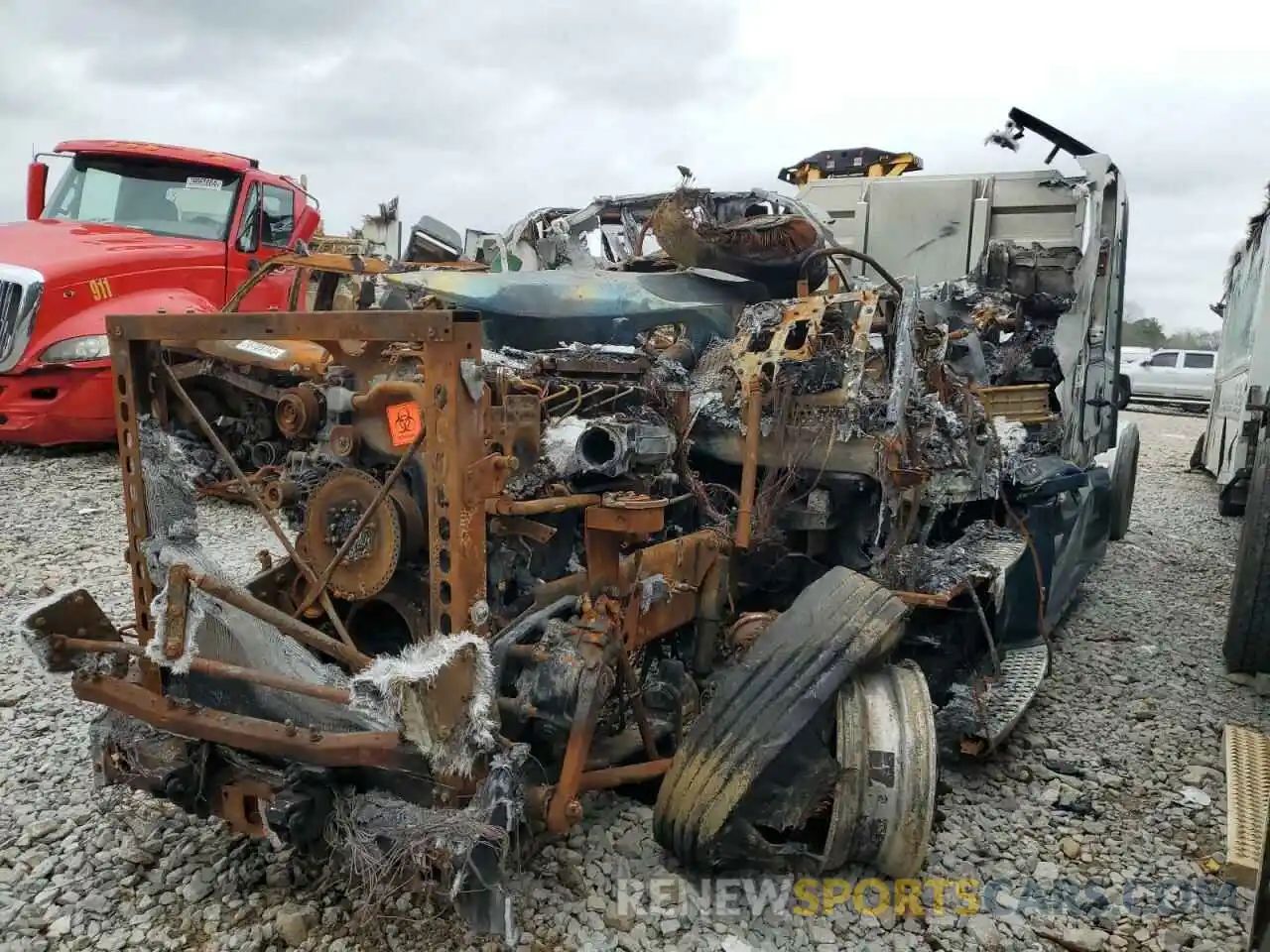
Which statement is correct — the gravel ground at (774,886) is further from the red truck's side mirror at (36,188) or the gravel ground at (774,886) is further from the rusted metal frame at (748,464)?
the red truck's side mirror at (36,188)

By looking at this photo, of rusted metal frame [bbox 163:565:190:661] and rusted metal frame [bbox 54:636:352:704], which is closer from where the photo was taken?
rusted metal frame [bbox 54:636:352:704]

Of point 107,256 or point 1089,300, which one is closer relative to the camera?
point 1089,300

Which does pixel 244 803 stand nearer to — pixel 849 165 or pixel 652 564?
pixel 652 564

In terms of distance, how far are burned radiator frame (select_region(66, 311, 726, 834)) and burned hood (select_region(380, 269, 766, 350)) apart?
88cm

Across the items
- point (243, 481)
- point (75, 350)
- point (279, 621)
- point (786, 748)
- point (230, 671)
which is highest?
point (75, 350)

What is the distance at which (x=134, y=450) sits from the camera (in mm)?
2639

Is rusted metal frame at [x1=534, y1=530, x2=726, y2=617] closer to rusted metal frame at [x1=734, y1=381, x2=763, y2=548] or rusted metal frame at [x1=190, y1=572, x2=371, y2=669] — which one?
rusted metal frame at [x1=734, y1=381, x2=763, y2=548]

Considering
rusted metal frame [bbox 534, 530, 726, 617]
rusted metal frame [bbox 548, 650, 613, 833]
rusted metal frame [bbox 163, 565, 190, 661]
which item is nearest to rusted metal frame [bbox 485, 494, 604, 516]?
rusted metal frame [bbox 534, 530, 726, 617]

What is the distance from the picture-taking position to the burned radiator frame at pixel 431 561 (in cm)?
223

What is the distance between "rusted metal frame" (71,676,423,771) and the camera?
7.41 feet

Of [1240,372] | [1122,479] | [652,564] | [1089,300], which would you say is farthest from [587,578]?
[1240,372]

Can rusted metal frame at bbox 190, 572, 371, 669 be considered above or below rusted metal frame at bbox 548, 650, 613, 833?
above

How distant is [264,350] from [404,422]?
0.93m

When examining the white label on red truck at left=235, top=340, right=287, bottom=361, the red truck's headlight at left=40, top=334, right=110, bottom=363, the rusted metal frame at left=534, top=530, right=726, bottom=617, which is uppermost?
the white label on red truck at left=235, top=340, right=287, bottom=361
